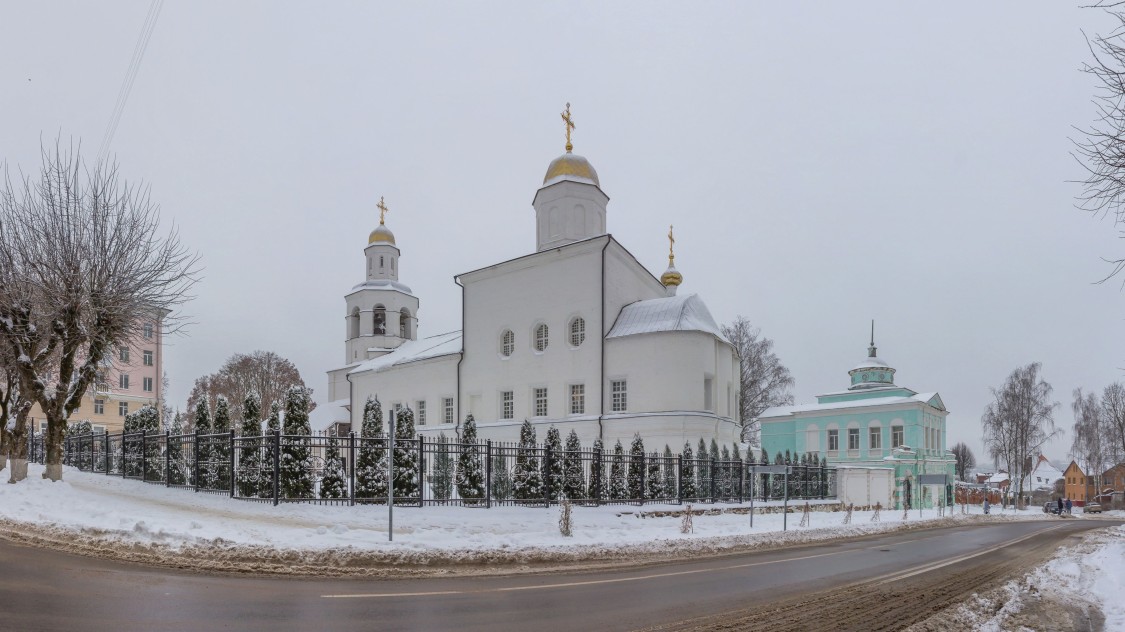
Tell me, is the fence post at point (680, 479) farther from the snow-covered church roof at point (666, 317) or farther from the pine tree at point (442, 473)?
the snow-covered church roof at point (666, 317)

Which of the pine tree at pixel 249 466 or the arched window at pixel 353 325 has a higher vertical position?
the arched window at pixel 353 325

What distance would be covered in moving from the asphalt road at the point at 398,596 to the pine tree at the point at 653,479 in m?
9.22

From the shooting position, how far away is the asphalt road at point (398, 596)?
21.8ft

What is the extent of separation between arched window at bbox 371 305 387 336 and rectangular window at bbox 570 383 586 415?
71.7 ft

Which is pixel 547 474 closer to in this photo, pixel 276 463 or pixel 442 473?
pixel 442 473

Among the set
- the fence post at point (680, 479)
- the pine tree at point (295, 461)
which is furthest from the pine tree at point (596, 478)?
the pine tree at point (295, 461)

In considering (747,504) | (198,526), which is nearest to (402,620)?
(198,526)

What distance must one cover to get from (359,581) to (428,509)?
21.5 feet

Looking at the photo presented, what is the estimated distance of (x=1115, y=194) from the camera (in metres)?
9.16

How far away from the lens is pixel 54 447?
1773cm

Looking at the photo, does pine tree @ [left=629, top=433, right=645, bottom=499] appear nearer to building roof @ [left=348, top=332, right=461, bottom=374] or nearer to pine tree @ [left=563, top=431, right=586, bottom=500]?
pine tree @ [left=563, top=431, right=586, bottom=500]

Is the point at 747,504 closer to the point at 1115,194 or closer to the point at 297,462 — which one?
the point at 297,462

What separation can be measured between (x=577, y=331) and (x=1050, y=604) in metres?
24.1

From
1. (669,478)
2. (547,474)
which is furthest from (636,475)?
(547,474)
